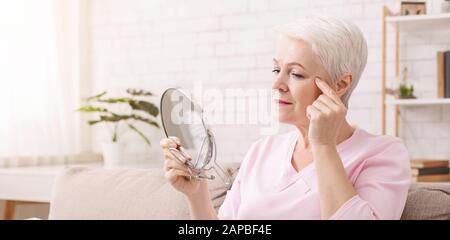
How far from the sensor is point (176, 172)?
86 cm

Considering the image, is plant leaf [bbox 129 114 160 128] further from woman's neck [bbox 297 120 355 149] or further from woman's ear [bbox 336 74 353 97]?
woman's ear [bbox 336 74 353 97]

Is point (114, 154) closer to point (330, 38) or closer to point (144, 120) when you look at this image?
point (144, 120)

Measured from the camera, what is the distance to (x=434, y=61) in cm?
251

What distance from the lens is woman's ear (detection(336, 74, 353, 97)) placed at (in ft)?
3.13

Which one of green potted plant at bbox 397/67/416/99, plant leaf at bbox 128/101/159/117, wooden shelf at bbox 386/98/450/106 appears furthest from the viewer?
plant leaf at bbox 128/101/159/117

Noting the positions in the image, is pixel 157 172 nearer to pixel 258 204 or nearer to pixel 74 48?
pixel 258 204

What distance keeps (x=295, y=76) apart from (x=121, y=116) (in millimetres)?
2052

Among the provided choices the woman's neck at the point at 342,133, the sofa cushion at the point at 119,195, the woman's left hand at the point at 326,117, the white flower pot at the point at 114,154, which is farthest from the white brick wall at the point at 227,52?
the woman's left hand at the point at 326,117

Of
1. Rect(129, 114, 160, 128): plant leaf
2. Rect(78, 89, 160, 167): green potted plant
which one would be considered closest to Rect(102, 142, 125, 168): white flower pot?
Rect(78, 89, 160, 167): green potted plant

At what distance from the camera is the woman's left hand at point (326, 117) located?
0.80 meters

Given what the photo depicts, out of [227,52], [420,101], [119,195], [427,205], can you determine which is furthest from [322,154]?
[227,52]

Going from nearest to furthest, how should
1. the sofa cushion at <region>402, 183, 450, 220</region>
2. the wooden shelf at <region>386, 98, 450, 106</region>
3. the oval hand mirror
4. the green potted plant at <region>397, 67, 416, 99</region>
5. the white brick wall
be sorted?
1. the oval hand mirror
2. the sofa cushion at <region>402, 183, 450, 220</region>
3. the wooden shelf at <region>386, 98, 450, 106</region>
4. the green potted plant at <region>397, 67, 416, 99</region>
5. the white brick wall

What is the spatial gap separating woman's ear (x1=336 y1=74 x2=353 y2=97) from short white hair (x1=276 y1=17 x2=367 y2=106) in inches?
0.7
